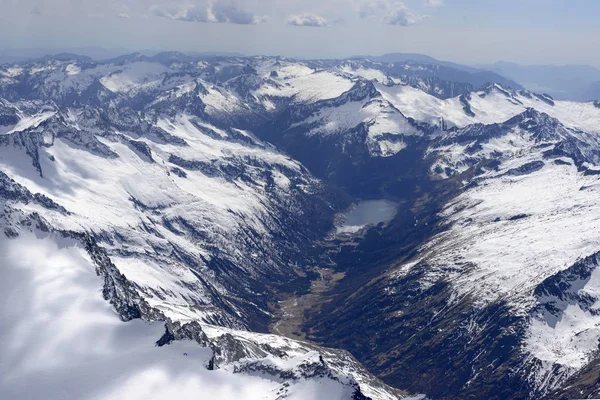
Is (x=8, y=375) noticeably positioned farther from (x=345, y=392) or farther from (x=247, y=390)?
(x=345, y=392)

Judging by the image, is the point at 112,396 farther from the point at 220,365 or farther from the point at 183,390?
the point at 220,365

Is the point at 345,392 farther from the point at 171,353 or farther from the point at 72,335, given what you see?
the point at 72,335

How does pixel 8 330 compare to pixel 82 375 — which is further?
pixel 8 330

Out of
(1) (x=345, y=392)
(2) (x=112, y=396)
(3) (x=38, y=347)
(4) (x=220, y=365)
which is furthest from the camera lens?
(4) (x=220, y=365)

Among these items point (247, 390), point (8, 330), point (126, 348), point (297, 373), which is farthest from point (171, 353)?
point (8, 330)

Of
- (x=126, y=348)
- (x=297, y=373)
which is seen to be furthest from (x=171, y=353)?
(x=297, y=373)

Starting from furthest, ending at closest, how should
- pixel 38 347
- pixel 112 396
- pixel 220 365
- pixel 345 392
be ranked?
pixel 220 365
pixel 38 347
pixel 345 392
pixel 112 396

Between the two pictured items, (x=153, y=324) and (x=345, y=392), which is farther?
(x=153, y=324)
